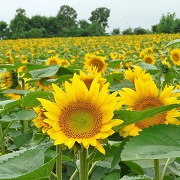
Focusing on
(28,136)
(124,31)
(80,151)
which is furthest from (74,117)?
(124,31)

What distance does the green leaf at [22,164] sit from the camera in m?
0.90

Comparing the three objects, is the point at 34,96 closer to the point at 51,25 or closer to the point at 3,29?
the point at 3,29

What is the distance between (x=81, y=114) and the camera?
0.93 metres

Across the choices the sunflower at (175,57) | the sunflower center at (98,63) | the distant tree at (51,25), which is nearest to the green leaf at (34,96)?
the sunflower center at (98,63)

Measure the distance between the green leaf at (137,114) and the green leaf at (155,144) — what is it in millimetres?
28

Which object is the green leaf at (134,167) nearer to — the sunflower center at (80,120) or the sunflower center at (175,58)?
the sunflower center at (80,120)

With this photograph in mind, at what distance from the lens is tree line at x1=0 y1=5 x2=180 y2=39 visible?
26.9 m

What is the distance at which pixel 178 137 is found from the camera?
2.74 feet

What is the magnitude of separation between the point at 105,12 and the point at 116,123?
4903 cm

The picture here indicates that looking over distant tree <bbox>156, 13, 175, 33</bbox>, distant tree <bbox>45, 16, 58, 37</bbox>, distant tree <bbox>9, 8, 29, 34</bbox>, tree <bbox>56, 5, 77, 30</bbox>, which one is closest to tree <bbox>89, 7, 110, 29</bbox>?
Result: tree <bbox>56, 5, 77, 30</bbox>

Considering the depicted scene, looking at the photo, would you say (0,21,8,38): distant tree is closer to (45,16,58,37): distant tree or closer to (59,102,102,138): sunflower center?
(45,16,58,37): distant tree

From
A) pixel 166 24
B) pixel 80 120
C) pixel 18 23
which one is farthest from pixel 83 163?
pixel 18 23

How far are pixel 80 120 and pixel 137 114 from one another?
0.13 metres

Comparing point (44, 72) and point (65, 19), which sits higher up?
point (44, 72)
